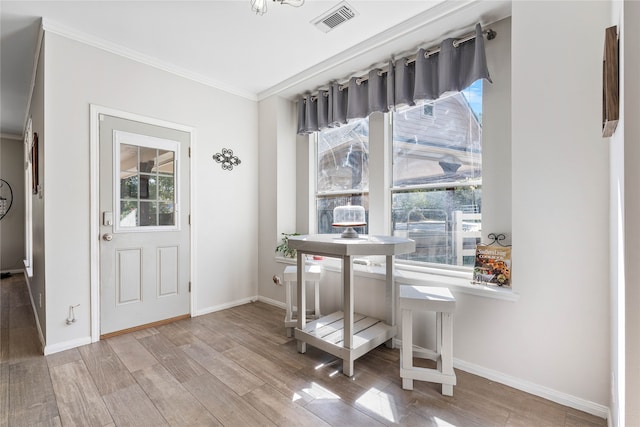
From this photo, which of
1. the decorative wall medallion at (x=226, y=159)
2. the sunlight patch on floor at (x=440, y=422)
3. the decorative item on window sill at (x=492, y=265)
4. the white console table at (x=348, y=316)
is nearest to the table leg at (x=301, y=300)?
the white console table at (x=348, y=316)

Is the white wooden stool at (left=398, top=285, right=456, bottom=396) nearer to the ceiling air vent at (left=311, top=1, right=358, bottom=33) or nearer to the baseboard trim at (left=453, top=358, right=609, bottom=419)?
the baseboard trim at (left=453, top=358, right=609, bottom=419)

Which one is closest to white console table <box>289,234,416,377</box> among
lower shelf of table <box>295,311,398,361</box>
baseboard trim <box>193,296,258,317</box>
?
lower shelf of table <box>295,311,398,361</box>

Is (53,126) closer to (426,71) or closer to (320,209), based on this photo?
(320,209)

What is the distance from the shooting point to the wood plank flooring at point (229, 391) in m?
1.62

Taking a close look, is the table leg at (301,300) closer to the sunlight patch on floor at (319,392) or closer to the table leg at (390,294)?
the sunlight patch on floor at (319,392)

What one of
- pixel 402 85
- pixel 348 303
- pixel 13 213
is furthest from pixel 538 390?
pixel 13 213

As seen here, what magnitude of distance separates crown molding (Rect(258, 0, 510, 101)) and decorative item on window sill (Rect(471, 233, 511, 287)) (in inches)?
66.9

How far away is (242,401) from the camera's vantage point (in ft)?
5.84

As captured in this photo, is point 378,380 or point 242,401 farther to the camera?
point 378,380

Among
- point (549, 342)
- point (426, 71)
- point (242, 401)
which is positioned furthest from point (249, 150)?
point (549, 342)

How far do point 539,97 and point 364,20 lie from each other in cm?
140

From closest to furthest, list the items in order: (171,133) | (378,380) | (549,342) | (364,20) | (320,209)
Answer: (549,342)
(378,380)
(364,20)
(171,133)
(320,209)

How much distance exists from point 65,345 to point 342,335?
7.56 feet

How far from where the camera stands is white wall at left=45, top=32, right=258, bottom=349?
238 centimetres
